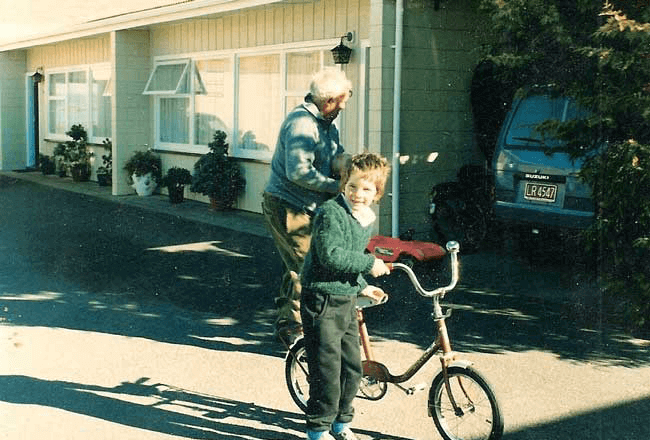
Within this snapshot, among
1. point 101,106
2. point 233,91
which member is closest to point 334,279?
point 233,91

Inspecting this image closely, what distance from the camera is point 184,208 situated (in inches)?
610

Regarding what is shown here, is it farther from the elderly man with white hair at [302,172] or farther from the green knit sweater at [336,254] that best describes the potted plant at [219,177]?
the green knit sweater at [336,254]

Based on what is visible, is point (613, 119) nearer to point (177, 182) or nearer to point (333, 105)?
point (333, 105)

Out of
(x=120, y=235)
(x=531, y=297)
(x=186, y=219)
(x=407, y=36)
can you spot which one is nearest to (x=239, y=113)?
(x=186, y=219)

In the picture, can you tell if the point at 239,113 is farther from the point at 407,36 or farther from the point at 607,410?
the point at 607,410

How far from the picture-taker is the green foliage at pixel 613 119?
257 inches

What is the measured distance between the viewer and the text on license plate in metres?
9.05

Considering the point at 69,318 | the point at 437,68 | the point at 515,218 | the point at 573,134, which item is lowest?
the point at 69,318

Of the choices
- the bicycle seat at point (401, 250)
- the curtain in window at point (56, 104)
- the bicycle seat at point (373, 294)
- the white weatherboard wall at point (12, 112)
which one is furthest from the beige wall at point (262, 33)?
the white weatherboard wall at point (12, 112)

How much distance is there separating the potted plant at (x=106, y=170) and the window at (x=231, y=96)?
7.63ft

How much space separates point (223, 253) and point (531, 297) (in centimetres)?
407

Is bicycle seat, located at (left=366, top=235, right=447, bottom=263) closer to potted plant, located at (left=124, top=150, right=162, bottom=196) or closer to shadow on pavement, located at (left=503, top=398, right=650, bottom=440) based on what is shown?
shadow on pavement, located at (left=503, top=398, right=650, bottom=440)

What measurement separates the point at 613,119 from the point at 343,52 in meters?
5.96

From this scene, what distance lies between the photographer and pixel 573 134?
280 inches
